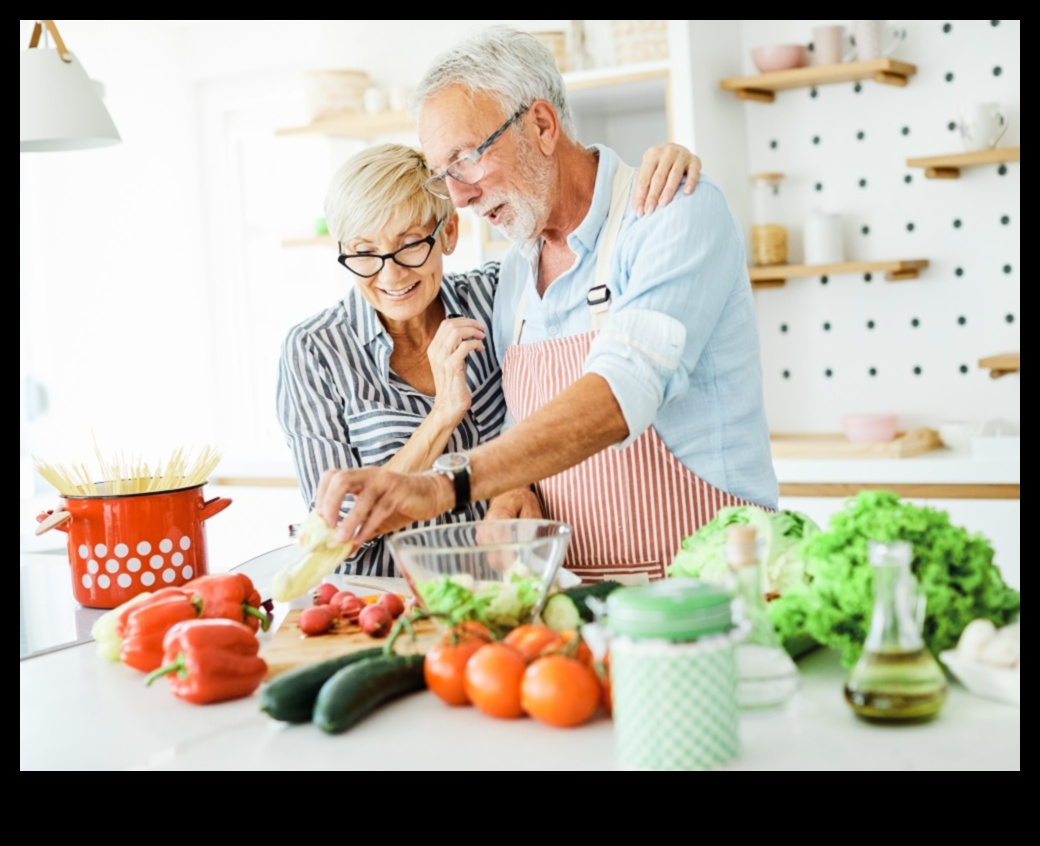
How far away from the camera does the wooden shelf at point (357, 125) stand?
504cm

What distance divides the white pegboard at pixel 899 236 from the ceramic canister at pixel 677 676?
10.6 ft

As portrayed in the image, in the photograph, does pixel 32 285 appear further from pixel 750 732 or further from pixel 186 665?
pixel 750 732

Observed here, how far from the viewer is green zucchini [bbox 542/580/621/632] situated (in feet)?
5.06

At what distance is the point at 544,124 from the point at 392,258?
37 cm

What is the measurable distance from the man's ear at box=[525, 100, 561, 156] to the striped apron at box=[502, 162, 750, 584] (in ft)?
0.45

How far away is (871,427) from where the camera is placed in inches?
157

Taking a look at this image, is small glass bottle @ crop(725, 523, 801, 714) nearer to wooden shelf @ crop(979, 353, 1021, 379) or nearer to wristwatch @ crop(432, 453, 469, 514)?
wristwatch @ crop(432, 453, 469, 514)

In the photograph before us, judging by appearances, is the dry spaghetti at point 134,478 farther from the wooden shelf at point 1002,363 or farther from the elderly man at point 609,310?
the wooden shelf at point 1002,363

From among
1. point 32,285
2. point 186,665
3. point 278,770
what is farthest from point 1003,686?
point 32,285

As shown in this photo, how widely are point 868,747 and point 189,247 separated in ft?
17.1

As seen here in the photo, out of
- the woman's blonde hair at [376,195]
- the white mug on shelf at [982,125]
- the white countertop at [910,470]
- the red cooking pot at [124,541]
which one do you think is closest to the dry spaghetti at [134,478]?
the red cooking pot at [124,541]

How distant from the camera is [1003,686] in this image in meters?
1.27

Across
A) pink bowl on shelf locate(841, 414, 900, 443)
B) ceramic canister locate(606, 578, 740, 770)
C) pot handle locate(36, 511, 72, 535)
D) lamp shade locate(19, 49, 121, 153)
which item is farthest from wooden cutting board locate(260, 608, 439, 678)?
pink bowl on shelf locate(841, 414, 900, 443)

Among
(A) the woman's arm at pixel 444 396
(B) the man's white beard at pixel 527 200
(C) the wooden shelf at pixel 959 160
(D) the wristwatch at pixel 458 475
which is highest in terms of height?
(C) the wooden shelf at pixel 959 160
